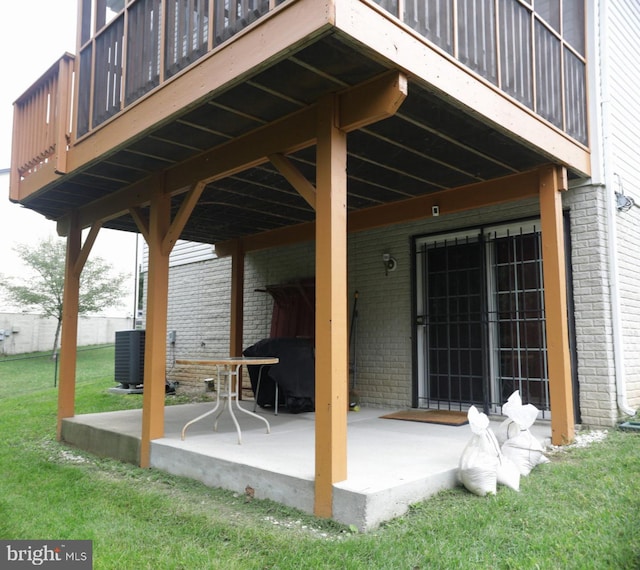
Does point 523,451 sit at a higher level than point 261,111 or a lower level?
lower

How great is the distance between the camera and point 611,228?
5113 mm

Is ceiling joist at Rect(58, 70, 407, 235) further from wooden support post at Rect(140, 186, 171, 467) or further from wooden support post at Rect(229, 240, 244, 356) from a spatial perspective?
wooden support post at Rect(229, 240, 244, 356)

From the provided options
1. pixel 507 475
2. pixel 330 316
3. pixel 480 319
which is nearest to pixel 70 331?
pixel 330 316

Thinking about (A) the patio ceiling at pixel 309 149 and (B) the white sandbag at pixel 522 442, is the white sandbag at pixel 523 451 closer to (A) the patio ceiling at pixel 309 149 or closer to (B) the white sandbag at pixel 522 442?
(B) the white sandbag at pixel 522 442

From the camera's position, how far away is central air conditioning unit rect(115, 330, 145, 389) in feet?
29.7

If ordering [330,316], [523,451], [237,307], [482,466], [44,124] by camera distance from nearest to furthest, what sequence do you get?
1. [330,316]
2. [482,466]
3. [523,451]
4. [44,124]
5. [237,307]

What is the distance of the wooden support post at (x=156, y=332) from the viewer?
466 cm

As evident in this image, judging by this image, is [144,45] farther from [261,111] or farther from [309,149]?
[309,149]

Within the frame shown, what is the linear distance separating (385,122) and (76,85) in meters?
3.13

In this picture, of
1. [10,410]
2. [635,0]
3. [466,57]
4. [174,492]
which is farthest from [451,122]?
[10,410]

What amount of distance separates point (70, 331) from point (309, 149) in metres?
3.66

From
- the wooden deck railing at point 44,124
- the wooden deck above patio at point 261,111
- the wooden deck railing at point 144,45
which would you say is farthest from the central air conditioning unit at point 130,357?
the wooden deck railing at point 144,45

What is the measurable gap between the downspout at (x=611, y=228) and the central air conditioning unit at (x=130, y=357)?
7.01 m

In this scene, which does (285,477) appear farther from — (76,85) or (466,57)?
(76,85)
